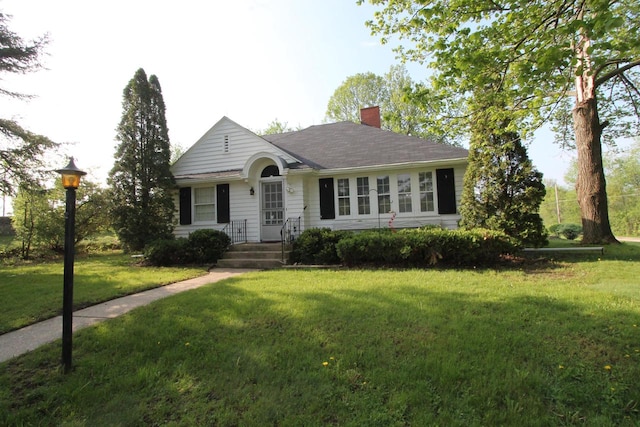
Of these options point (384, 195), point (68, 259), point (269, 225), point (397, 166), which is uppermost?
point (397, 166)

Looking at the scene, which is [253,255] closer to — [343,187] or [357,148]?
[343,187]

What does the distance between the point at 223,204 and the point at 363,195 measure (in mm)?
5337

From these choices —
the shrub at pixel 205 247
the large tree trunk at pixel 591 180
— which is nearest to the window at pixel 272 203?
the shrub at pixel 205 247

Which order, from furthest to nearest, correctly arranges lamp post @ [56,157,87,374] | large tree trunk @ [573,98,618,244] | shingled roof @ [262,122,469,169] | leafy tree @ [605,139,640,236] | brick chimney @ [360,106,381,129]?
leafy tree @ [605,139,640,236] < brick chimney @ [360,106,381,129] < shingled roof @ [262,122,469,169] < large tree trunk @ [573,98,618,244] < lamp post @ [56,157,87,374]

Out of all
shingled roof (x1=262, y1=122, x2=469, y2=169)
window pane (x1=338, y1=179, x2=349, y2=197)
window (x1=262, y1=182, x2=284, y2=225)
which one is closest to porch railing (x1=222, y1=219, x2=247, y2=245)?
window (x1=262, y1=182, x2=284, y2=225)

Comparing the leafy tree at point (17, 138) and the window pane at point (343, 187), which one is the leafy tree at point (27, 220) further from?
the window pane at point (343, 187)

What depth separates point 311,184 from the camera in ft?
40.9

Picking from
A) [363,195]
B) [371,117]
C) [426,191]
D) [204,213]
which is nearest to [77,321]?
[204,213]

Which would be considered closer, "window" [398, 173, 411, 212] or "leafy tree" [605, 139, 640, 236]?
"window" [398, 173, 411, 212]

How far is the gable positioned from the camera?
12719mm

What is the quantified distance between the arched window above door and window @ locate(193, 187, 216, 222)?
216cm

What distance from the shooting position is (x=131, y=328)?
4.36 m

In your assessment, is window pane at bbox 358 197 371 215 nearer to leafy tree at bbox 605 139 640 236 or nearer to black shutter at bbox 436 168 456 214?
black shutter at bbox 436 168 456 214

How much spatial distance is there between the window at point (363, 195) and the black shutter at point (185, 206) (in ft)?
21.8
